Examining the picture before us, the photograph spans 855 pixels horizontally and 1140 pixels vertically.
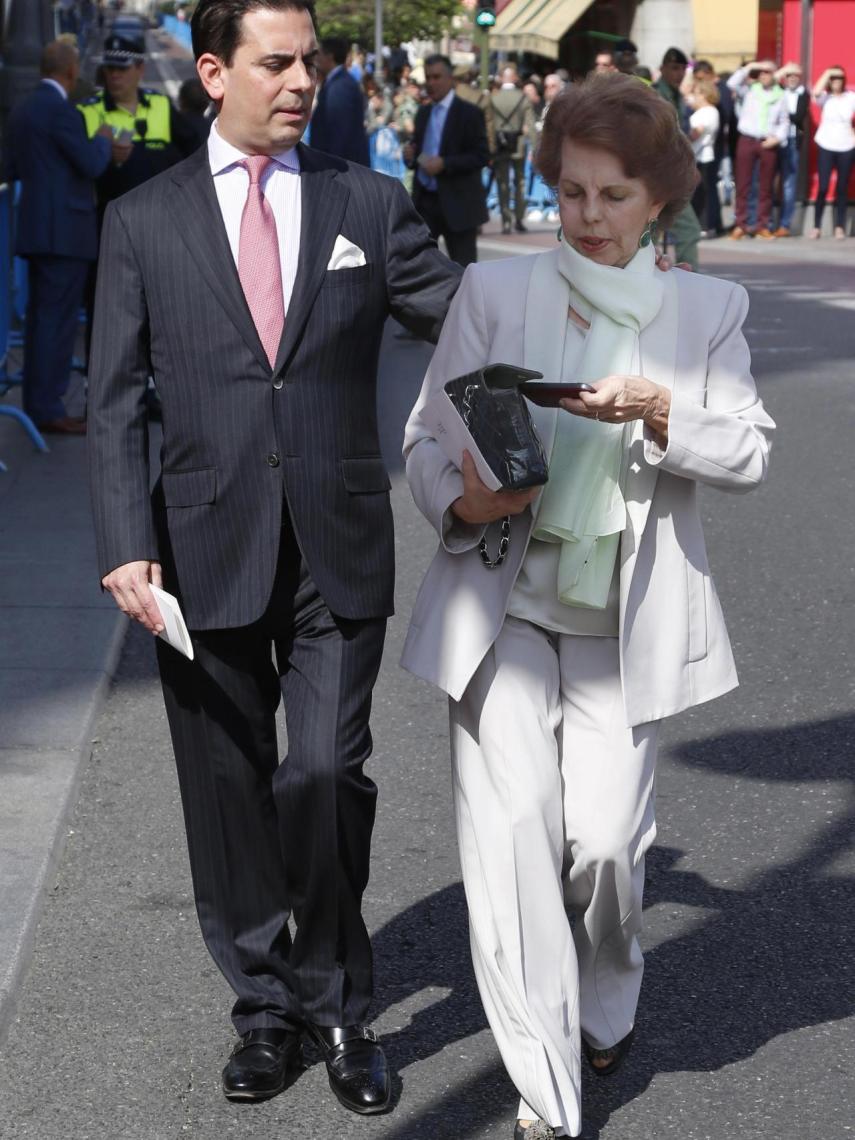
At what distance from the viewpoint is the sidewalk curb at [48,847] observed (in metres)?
4.06

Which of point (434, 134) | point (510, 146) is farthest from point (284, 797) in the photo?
point (510, 146)

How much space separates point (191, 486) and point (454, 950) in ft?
4.41

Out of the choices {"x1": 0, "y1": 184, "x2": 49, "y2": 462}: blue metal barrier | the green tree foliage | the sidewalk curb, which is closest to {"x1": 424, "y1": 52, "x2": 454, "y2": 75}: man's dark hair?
{"x1": 0, "y1": 184, "x2": 49, "y2": 462}: blue metal barrier

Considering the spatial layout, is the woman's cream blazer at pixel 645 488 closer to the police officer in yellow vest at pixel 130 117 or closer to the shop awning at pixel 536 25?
the police officer in yellow vest at pixel 130 117

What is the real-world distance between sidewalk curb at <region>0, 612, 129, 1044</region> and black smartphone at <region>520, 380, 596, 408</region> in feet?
5.61

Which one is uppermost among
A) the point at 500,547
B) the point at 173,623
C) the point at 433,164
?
the point at 500,547

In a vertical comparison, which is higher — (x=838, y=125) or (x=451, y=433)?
(x=451, y=433)

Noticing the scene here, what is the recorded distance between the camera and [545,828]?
3.33 meters

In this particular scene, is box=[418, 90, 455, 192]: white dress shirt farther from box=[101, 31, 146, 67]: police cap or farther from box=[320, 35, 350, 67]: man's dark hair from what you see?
box=[101, 31, 146, 67]: police cap

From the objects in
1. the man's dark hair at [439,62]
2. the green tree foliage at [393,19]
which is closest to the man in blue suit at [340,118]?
the man's dark hair at [439,62]

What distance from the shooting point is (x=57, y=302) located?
10.4 metres

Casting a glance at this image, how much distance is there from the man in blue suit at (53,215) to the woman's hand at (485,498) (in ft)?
24.0

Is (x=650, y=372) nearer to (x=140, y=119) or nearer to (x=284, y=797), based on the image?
(x=284, y=797)

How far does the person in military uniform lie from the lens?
24125 mm
